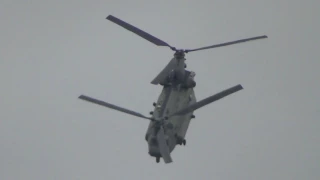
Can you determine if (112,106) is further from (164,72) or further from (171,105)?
(164,72)

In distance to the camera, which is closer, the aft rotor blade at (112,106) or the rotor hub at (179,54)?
the aft rotor blade at (112,106)

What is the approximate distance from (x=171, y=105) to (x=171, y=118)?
2.91 feet

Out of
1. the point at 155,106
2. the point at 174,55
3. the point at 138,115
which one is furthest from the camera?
the point at 174,55

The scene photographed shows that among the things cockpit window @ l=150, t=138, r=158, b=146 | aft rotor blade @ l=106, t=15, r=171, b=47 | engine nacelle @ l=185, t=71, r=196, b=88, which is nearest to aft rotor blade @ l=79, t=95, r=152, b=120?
cockpit window @ l=150, t=138, r=158, b=146

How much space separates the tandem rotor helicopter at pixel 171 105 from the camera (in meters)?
41.2

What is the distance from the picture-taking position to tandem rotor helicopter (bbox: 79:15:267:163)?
41219mm

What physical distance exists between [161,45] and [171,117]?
14.2ft

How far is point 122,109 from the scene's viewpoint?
40531mm

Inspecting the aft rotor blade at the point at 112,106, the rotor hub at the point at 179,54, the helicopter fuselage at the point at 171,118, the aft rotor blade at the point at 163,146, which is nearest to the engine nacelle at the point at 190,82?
the helicopter fuselage at the point at 171,118

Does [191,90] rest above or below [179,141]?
above

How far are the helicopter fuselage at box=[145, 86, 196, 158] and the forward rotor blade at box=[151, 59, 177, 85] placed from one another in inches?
17.7

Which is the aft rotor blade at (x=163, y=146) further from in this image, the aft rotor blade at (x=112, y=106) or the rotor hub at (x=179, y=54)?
the rotor hub at (x=179, y=54)

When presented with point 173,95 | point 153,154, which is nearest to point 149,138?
point 153,154

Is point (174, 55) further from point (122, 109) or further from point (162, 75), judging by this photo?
point (122, 109)
